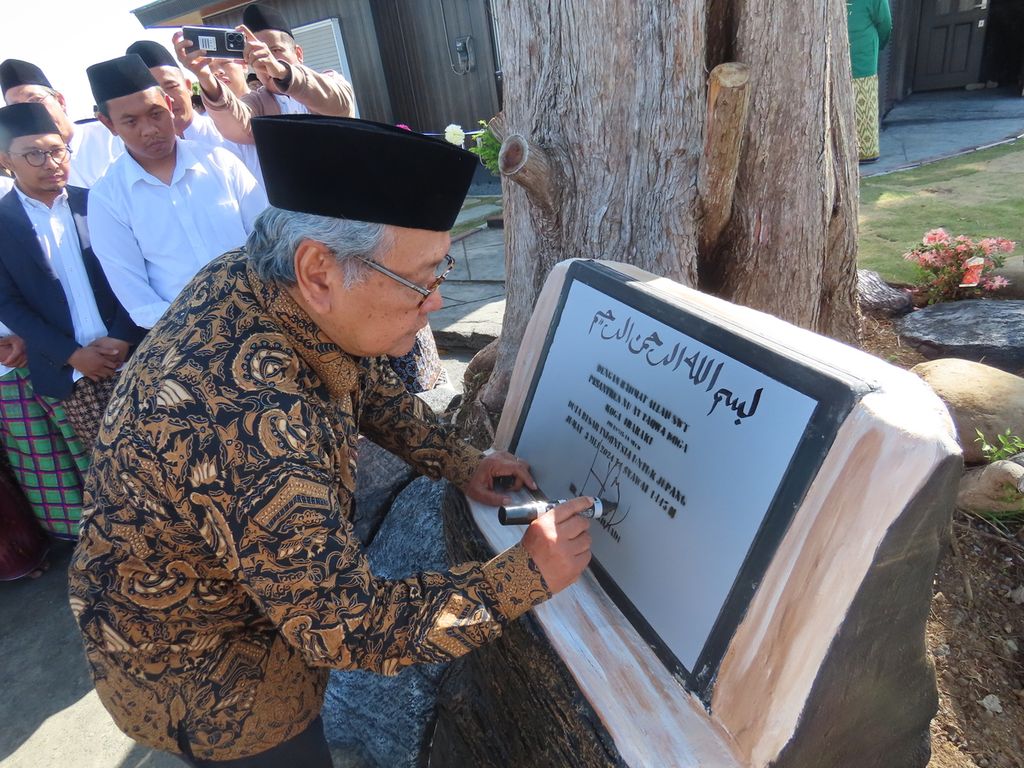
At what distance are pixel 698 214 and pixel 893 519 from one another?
1.55m

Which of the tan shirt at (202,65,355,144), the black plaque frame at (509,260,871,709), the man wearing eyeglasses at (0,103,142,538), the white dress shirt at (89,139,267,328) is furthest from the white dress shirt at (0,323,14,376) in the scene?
the black plaque frame at (509,260,871,709)

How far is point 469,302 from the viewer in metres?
5.38

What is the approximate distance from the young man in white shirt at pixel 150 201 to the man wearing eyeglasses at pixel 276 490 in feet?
5.73

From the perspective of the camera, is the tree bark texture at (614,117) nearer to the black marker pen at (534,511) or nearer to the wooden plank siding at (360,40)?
the black marker pen at (534,511)

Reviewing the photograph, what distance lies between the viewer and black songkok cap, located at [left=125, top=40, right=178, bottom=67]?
3.16 meters

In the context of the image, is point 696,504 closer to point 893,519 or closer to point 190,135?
point 893,519

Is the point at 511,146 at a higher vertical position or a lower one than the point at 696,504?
higher

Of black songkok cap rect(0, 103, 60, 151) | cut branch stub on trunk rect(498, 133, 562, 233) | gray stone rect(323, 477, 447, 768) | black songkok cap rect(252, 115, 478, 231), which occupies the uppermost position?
black songkok cap rect(0, 103, 60, 151)

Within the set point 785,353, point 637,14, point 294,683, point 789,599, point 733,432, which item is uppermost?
point 637,14

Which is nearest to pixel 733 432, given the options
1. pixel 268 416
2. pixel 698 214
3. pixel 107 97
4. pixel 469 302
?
pixel 268 416

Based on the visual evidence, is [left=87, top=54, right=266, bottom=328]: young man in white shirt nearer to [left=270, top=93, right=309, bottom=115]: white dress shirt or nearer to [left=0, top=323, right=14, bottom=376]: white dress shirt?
[left=270, top=93, right=309, bottom=115]: white dress shirt

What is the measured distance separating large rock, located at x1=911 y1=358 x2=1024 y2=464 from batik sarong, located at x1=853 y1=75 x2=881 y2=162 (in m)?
4.93

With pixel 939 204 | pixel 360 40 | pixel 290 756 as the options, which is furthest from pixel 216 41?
pixel 360 40

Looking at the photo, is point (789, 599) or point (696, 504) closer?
point (789, 599)
